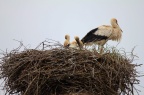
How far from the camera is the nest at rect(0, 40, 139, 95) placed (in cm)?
412

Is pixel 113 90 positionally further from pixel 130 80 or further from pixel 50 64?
pixel 50 64

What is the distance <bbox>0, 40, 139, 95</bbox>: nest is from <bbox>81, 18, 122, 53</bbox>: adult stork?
4.80 ft

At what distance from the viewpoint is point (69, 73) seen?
4121mm

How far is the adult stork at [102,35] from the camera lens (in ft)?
19.5

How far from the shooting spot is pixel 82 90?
414cm

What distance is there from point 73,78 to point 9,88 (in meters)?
0.81

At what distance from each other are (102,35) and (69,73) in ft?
6.60

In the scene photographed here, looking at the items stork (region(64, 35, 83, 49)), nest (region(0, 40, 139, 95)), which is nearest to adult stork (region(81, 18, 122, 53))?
stork (region(64, 35, 83, 49))

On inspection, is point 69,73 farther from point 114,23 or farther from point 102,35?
point 114,23

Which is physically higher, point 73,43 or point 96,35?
point 96,35

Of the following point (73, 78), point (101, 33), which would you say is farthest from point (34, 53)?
point (101, 33)

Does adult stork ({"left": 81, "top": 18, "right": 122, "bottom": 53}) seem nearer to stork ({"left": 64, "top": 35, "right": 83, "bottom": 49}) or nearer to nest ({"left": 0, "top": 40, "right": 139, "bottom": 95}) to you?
stork ({"left": 64, "top": 35, "right": 83, "bottom": 49})

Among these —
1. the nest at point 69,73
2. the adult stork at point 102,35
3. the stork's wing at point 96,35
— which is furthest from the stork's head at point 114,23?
the nest at point 69,73

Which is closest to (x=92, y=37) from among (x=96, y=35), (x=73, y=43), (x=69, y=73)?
(x=96, y=35)
